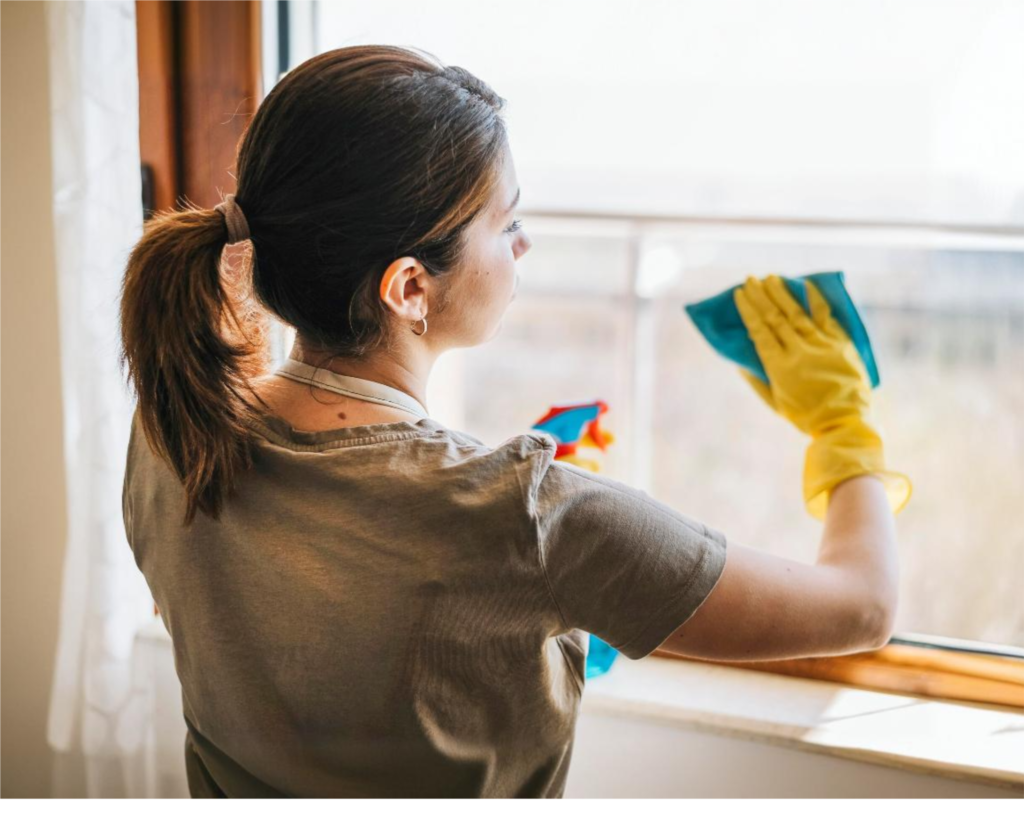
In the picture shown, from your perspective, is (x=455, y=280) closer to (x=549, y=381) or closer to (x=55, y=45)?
(x=55, y=45)

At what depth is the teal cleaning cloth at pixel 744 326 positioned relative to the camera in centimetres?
101

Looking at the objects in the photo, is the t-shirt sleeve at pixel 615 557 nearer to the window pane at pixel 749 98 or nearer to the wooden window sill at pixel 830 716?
the wooden window sill at pixel 830 716

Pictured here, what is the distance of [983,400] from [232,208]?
1116 millimetres

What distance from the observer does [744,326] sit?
1.05 m

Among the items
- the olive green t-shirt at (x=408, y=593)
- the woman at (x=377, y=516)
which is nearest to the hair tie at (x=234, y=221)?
the woman at (x=377, y=516)

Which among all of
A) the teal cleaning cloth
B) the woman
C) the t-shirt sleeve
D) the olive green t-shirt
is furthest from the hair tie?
the teal cleaning cloth

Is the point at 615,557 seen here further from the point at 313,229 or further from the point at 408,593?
the point at 313,229

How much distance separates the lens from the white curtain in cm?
116

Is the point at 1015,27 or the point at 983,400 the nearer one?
the point at 1015,27

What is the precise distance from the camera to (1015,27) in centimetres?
111

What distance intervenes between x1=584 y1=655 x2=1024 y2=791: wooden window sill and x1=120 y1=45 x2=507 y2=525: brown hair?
664 mm

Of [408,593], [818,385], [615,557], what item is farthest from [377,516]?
[818,385]

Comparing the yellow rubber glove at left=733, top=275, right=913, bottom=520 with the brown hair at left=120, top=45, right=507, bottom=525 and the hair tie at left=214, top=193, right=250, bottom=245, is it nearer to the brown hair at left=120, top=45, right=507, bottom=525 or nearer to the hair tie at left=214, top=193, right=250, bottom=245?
the brown hair at left=120, top=45, right=507, bottom=525
